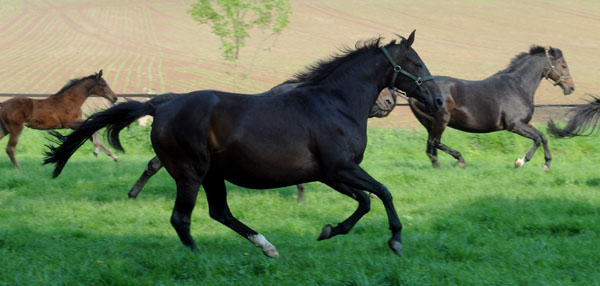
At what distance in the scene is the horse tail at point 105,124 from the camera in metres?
5.90

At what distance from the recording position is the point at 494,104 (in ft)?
36.9

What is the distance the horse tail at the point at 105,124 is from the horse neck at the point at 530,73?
778 centimetres

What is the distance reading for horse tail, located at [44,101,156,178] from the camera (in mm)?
5902

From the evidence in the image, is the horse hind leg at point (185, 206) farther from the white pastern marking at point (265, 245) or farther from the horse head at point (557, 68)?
the horse head at point (557, 68)

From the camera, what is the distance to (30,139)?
15.1 metres

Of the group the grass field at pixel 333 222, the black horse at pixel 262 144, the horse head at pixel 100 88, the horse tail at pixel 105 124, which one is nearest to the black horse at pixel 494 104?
the grass field at pixel 333 222

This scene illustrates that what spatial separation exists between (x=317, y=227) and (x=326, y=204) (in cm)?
121

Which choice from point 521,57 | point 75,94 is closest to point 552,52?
point 521,57

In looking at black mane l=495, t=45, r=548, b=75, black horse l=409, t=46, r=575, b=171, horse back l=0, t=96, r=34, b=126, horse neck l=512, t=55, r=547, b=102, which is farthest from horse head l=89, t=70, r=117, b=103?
horse neck l=512, t=55, r=547, b=102

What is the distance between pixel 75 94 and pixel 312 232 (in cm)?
713

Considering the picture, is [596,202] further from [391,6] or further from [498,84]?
[391,6]

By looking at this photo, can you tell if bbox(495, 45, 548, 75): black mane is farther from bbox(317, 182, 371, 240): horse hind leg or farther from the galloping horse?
the galloping horse

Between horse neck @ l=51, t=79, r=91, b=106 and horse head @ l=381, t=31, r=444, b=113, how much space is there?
7.74 meters

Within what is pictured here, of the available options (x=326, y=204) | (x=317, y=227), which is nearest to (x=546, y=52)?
(x=326, y=204)
